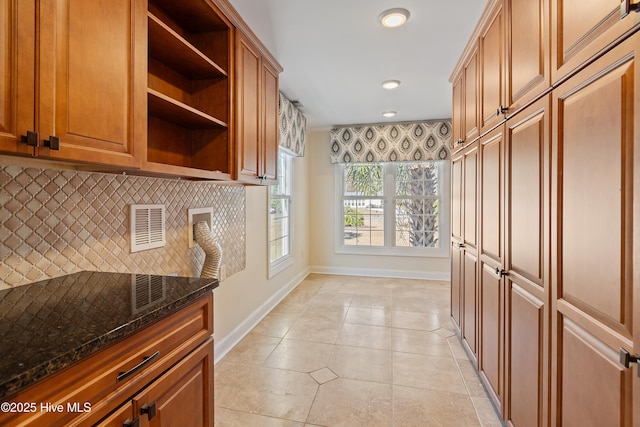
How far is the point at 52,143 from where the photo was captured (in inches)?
35.8

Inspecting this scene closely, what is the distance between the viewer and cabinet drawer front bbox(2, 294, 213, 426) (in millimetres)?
682

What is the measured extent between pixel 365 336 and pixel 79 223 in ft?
7.90

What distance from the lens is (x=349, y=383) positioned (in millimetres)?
2121

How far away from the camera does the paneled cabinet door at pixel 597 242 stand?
Answer: 801 millimetres

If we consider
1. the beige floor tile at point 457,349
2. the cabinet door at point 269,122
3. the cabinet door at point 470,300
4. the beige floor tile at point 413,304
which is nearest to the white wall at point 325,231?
the beige floor tile at point 413,304

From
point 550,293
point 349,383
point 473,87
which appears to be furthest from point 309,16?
point 349,383

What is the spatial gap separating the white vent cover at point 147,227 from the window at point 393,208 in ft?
11.9

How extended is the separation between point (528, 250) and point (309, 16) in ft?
6.31

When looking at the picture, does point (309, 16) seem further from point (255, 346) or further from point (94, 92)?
point (255, 346)

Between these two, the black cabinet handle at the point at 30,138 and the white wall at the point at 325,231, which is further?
the white wall at the point at 325,231

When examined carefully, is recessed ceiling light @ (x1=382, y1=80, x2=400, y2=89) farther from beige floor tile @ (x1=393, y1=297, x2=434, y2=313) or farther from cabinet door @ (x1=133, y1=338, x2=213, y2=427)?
cabinet door @ (x1=133, y1=338, x2=213, y2=427)

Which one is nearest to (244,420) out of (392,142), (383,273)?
(383,273)

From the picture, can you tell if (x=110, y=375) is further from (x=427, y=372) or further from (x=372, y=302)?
(x=372, y=302)

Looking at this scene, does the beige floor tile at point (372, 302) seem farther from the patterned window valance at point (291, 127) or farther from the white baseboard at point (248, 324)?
the patterned window valance at point (291, 127)
